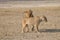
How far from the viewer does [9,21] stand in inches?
607

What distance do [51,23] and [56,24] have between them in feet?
1.67

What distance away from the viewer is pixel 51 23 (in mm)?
14852

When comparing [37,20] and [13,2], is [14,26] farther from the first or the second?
[13,2]

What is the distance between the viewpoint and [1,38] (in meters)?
11.1

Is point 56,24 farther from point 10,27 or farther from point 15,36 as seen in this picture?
point 15,36

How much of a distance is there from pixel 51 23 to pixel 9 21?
7.76 ft

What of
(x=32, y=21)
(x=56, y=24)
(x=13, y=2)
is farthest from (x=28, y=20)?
(x=13, y=2)

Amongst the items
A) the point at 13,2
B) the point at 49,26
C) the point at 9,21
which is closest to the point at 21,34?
the point at 49,26

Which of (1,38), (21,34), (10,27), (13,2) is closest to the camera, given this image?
(1,38)

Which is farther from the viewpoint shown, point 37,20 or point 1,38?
point 37,20

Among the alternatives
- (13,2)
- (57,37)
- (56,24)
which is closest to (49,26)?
(56,24)

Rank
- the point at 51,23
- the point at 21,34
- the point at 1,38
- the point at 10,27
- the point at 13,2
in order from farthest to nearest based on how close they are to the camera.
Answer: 1. the point at 13,2
2. the point at 51,23
3. the point at 10,27
4. the point at 21,34
5. the point at 1,38

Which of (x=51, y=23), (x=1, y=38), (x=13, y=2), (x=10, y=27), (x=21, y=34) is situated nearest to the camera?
(x=1, y=38)

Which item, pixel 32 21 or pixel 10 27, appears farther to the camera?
pixel 10 27
